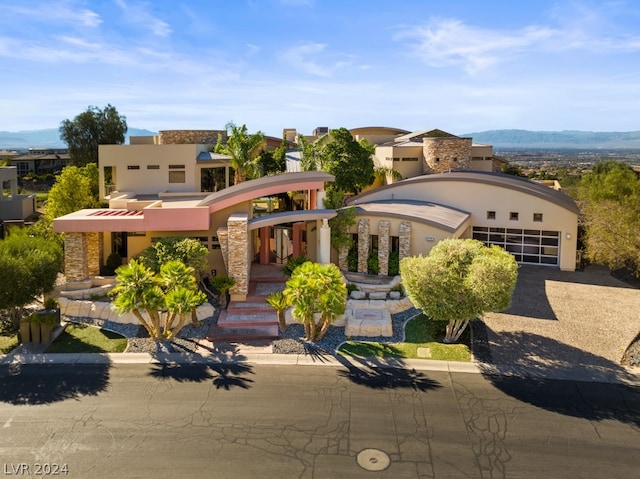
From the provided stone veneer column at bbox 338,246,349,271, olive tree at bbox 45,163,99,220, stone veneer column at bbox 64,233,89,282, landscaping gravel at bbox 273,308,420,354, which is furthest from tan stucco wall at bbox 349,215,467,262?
olive tree at bbox 45,163,99,220

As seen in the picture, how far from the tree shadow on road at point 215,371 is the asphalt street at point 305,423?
2.9 inches

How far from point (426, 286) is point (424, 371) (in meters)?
3.34

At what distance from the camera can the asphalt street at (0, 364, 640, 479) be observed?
43.8ft

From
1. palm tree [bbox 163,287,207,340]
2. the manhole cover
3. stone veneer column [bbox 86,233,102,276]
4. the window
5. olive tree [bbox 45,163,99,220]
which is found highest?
the window

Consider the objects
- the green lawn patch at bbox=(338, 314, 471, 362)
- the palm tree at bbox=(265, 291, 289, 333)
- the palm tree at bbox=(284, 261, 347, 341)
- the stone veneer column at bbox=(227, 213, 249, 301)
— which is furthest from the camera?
the stone veneer column at bbox=(227, 213, 249, 301)

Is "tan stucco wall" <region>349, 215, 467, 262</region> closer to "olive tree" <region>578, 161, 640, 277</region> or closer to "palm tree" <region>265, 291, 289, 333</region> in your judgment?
"olive tree" <region>578, 161, 640, 277</region>

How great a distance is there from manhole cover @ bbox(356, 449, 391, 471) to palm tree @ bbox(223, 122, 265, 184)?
2623 centimetres

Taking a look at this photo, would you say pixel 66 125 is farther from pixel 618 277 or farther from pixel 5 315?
pixel 618 277

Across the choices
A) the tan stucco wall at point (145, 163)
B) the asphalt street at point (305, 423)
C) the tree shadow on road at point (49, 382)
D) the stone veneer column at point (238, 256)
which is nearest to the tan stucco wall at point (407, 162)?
the tan stucco wall at point (145, 163)

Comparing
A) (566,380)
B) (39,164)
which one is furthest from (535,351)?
(39,164)

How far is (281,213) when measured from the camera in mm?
27984

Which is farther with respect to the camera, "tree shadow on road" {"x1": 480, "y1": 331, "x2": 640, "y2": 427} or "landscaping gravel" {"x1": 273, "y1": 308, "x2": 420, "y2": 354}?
"landscaping gravel" {"x1": 273, "y1": 308, "x2": 420, "y2": 354}

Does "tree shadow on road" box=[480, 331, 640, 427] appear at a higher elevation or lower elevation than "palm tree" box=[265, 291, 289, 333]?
lower

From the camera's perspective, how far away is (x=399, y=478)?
1288 centimetres
